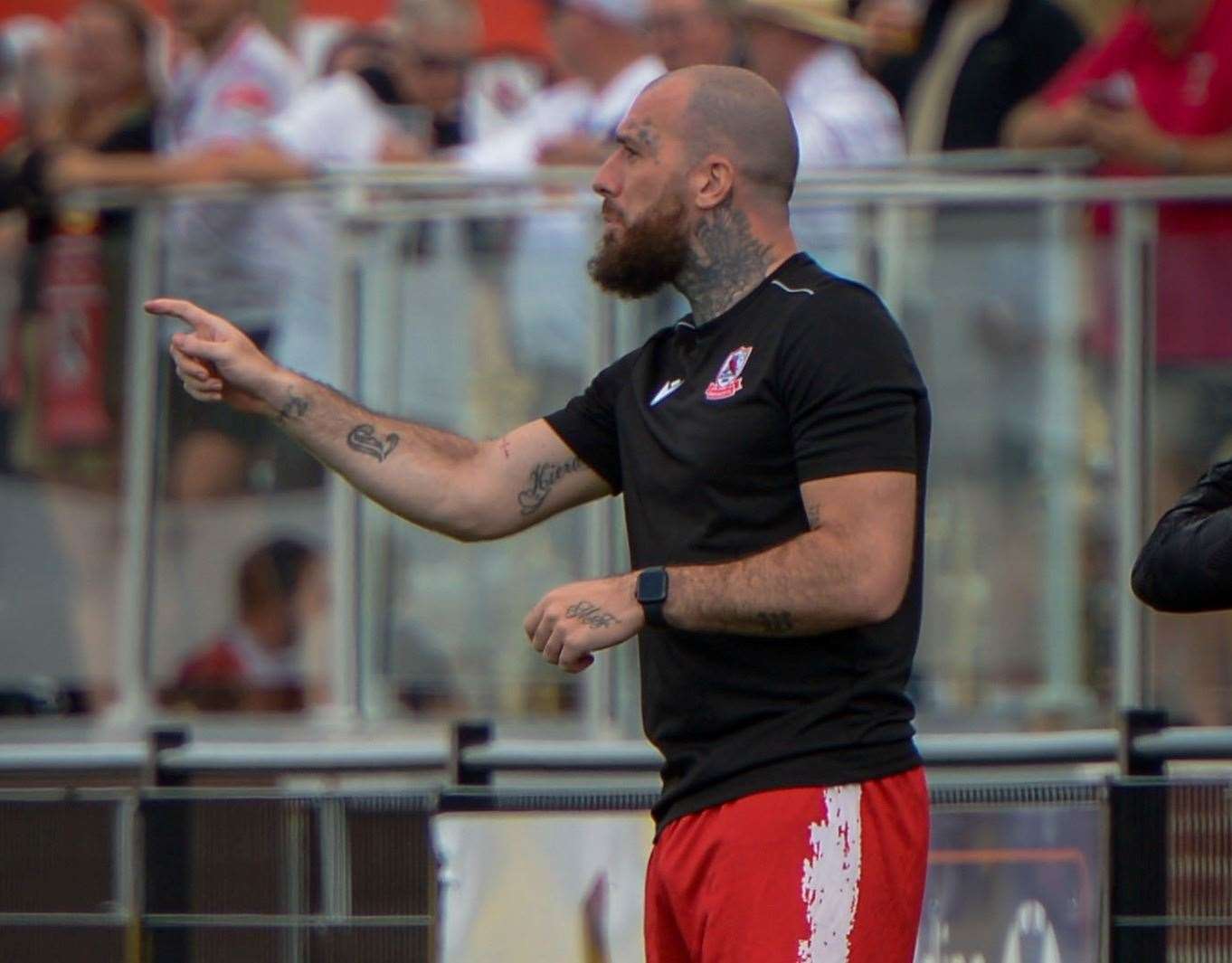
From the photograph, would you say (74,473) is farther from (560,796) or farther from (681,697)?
(681,697)

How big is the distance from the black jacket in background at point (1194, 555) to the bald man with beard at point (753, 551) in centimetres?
40

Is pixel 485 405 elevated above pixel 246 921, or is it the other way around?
pixel 485 405

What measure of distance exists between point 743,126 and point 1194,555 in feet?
3.63

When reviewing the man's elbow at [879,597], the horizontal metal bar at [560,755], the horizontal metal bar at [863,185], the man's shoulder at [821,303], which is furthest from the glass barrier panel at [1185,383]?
the man's elbow at [879,597]

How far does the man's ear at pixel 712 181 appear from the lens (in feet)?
13.2

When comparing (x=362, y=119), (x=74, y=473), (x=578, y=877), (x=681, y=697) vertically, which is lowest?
(x=578, y=877)

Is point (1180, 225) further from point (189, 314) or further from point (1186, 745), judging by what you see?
point (189, 314)

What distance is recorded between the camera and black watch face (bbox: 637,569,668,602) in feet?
12.2

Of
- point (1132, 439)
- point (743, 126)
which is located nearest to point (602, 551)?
point (1132, 439)

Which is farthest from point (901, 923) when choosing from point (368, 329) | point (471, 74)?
point (471, 74)

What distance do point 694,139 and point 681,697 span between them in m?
0.96

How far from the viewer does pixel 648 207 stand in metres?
4.03

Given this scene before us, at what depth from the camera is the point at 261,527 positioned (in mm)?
7258

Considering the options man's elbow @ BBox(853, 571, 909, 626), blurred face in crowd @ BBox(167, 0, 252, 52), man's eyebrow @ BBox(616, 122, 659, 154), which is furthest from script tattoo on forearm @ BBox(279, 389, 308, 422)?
blurred face in crowd @ BBox(167, 0, 252, 52)
